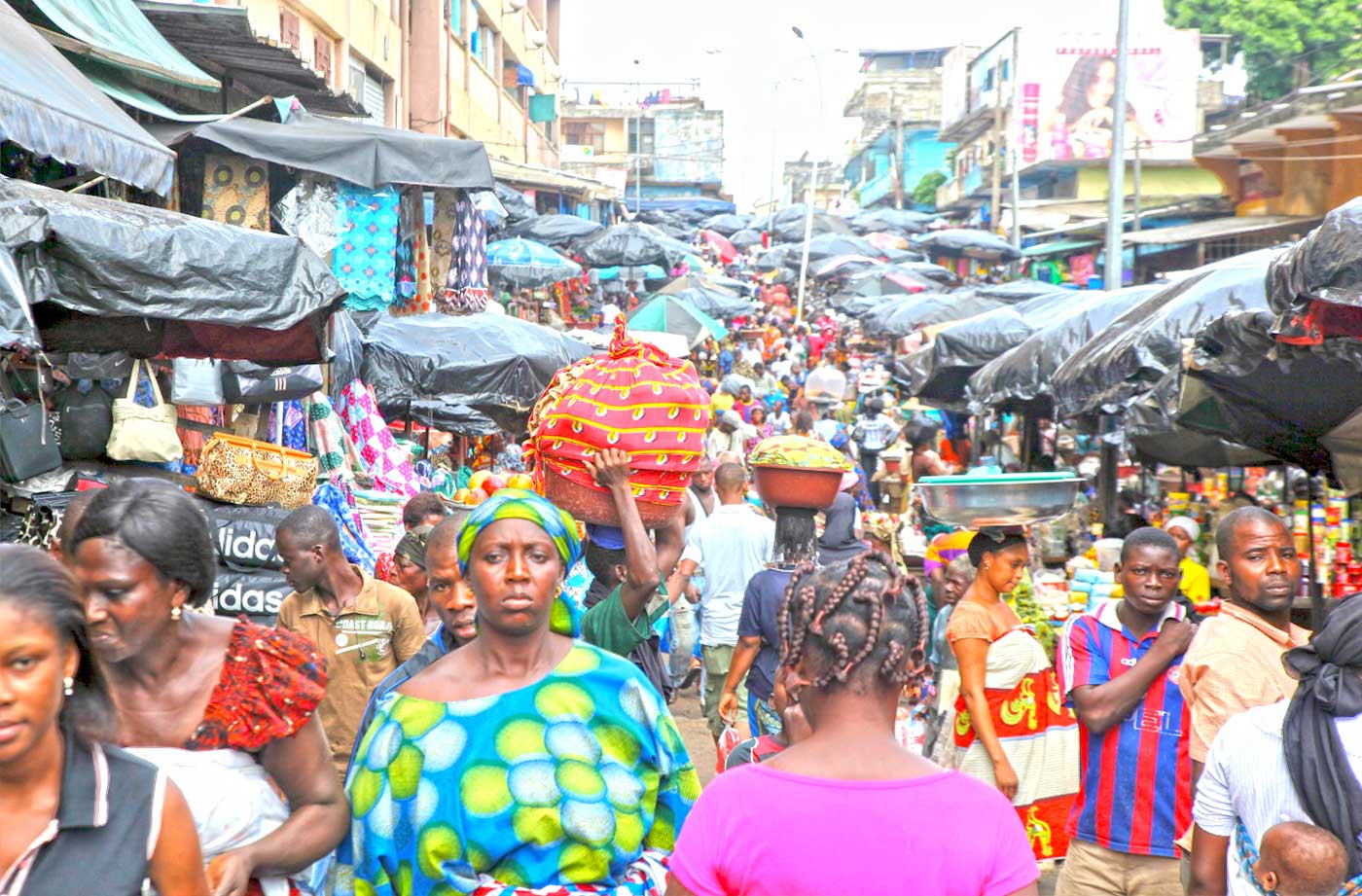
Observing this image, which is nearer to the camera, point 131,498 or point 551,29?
point 131,498

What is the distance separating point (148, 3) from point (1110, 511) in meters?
7.85

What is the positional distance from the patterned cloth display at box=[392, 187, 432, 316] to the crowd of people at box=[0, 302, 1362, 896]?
25.0ft

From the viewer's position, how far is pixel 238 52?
10156mm

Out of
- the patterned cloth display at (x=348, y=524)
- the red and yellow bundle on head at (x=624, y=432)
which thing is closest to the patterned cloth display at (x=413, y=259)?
the patterned cloth display at (x=348, y=524)

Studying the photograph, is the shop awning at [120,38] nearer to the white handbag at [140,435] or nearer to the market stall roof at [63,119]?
the market stall roof at [63,119]

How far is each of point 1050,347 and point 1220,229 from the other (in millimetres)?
13727

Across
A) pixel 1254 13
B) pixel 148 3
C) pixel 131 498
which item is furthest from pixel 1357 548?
pixel 1254 13

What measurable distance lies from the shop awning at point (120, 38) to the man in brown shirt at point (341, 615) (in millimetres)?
3572

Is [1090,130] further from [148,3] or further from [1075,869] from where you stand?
[1075,869]

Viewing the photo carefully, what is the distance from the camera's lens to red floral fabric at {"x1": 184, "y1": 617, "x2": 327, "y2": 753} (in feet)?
9.27

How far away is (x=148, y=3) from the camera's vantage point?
30.8ft

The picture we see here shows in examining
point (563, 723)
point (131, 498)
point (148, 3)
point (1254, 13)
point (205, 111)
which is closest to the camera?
point (131, 498)

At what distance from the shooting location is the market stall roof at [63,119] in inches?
211

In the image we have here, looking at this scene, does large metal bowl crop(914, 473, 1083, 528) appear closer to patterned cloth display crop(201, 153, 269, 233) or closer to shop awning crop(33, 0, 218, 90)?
shop awning crop(33, 0, 218, 90)
